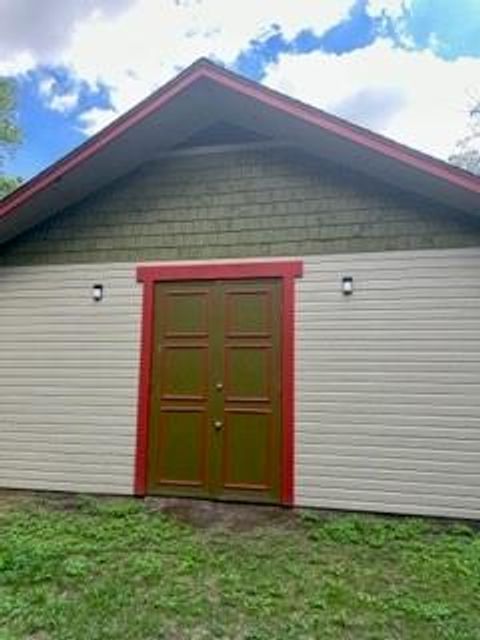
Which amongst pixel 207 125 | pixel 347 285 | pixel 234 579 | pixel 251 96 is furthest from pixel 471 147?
pixel 234 579

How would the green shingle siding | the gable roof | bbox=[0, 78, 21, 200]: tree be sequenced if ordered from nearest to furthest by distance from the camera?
the gable roof, the green shingle siding, bbox=[0, 78, 21, 200]: tree

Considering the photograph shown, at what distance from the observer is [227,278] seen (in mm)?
7086

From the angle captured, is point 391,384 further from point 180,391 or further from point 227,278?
point 180,391

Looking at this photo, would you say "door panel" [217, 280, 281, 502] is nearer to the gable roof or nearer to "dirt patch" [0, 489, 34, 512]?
the gable roof

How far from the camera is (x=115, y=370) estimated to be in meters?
7.33

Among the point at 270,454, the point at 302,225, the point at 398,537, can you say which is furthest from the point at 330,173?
the point at 398,537

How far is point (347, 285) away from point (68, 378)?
10.8 ft

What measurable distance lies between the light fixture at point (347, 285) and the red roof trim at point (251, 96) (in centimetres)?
131

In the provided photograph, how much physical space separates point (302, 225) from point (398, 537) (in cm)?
322

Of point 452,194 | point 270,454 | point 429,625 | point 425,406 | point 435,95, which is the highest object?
point 435,95

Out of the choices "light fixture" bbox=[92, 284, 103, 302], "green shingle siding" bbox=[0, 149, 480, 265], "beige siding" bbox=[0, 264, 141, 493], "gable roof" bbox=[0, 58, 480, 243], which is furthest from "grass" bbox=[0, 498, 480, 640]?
"gable roof" bbox=[0, 58, 480, 243]

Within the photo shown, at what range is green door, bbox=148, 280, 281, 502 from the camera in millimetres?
6816

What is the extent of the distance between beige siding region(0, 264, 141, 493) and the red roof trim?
3.58 feet

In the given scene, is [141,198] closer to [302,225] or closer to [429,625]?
[302,225]
